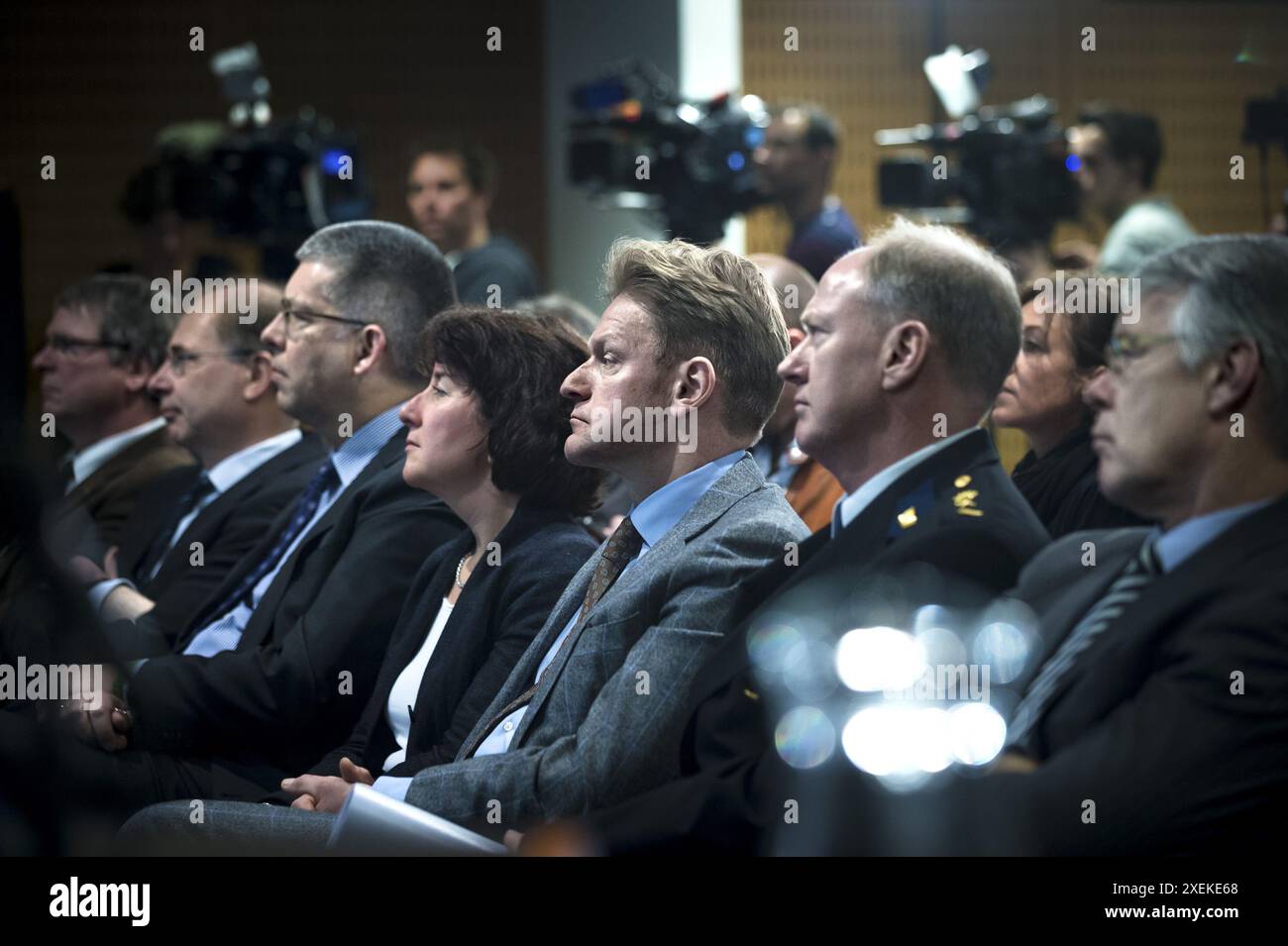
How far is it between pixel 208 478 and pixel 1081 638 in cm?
236

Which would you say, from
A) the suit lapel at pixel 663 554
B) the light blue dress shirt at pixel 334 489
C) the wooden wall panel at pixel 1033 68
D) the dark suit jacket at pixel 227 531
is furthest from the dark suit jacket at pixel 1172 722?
the wooden wall panel at pixel 1033 68

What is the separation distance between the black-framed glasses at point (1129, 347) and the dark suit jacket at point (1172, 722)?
171mm

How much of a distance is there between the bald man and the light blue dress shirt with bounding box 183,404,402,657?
25.9 inches

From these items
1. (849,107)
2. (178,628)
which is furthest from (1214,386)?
(849,107)

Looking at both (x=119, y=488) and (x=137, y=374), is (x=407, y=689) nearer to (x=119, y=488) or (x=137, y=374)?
(x=119, y=488)

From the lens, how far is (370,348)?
2.99 meters

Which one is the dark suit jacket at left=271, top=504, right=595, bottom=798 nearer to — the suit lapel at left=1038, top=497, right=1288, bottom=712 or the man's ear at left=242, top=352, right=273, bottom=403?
the suit lapel at left=1038, top=497, right=1288, bottom=712

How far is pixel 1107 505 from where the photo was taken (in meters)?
1.76

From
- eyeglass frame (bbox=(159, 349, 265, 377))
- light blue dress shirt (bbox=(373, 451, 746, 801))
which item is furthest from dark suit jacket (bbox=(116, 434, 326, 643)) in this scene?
light blue dress shirt (bbox=(373, 451, 746, 801))

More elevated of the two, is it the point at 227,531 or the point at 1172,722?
the point at 227,531

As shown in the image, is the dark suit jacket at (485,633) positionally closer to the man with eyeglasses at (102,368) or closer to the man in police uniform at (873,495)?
the man in police uniform at (873,495)

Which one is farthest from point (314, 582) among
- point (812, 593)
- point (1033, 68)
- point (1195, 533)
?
point (1033, 68)

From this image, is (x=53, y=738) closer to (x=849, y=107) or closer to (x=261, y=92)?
(x=261, y=92)

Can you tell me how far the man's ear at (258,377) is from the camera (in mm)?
3506
